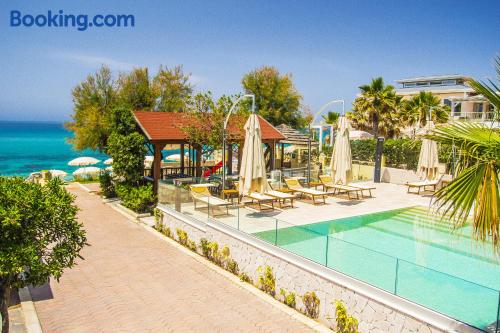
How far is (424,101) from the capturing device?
111 ft

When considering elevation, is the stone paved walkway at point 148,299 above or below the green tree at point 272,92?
below

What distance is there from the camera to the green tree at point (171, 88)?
3666 centimetres

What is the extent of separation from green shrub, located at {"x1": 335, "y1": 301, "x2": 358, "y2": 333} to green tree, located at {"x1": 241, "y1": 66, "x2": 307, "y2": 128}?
4125 cm

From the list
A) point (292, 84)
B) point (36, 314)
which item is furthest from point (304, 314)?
point (292, 84)

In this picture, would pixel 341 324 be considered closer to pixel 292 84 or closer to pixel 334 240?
pixel 334 240

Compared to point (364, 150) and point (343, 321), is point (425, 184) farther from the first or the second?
point (343, 321)

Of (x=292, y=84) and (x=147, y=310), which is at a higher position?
(x=292, y=84)

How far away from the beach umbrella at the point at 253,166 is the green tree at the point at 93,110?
609 inches

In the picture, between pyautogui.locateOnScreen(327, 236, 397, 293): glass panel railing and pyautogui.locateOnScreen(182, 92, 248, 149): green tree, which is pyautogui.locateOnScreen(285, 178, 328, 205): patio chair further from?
pyautogui.locateOnScreen(327, 236, 397, 293): glass panel railing

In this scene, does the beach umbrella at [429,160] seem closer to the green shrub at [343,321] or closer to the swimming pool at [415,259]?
the swimming pool at [415,259]

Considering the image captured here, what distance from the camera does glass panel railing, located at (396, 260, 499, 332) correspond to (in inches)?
268

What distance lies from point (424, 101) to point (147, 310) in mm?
30713

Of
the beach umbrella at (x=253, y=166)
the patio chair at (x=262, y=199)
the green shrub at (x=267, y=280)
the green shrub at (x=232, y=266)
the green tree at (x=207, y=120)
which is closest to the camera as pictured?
the green shrub at (x=267, y=280)

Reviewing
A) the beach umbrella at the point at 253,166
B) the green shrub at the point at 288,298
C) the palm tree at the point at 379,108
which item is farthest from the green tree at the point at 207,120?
the palm tree at the point at 379,108
